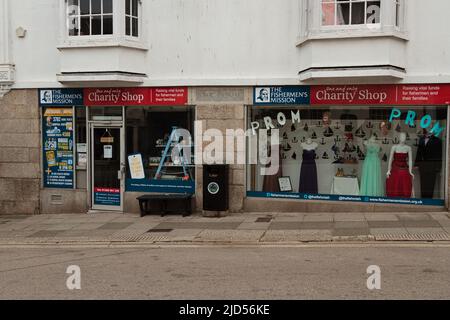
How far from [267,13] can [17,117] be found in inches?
284

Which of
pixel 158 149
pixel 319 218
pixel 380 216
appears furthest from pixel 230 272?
pixel 158 149

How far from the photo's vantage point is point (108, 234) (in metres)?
11.9

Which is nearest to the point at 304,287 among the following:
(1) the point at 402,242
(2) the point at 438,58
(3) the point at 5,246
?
(1) the point at 402,242

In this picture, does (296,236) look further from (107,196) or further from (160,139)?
(107,196)

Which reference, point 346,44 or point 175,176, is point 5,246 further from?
point 346,44

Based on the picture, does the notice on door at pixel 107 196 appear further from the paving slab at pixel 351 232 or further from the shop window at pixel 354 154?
the paving slab at pixel 351 232

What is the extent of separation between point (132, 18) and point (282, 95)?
4261mm

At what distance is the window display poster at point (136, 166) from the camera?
14.9m

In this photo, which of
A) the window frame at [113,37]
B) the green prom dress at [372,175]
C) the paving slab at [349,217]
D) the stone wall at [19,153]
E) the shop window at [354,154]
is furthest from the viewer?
the stone wall at [19,153]

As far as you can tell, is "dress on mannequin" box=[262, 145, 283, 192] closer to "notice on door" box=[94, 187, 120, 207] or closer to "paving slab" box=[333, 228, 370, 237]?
"paving slab" box=[333, 228, 370, 237]

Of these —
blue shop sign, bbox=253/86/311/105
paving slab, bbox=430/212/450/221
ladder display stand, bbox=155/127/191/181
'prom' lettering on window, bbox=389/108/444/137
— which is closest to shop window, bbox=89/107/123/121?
ladder display stand, bbox=155/127/191/181

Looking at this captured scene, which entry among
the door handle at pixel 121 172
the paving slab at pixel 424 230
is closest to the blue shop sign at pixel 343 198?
the paving slab at pixel 424 230

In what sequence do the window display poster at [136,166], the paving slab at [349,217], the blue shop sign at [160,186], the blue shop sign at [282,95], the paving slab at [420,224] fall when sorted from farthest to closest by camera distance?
the window display poster at [136,166] < the blue shop sign at [160,186] < the blue shop sign at [282,95] < the paving slab at [349,217] < the paving slab at [420,224]

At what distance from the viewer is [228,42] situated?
14.0 m
